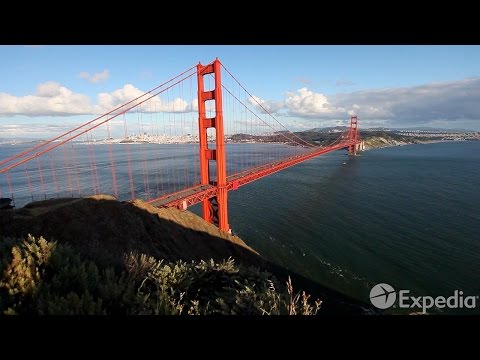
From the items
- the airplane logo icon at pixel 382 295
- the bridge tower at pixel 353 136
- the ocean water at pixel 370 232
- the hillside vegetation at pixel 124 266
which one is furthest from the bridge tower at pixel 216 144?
the bridge tower at pixel 353 136

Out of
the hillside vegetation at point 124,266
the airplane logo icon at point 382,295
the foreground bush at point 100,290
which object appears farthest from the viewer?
the airplane logo icon at point 382,295

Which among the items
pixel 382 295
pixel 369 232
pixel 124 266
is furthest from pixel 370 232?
pixel 124 266

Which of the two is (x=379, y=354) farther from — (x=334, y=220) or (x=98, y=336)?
(x=334, y=220)

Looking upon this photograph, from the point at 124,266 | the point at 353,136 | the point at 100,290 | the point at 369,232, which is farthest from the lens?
the point at 353,136

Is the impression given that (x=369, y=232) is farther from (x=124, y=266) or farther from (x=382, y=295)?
(x=124, y=266)

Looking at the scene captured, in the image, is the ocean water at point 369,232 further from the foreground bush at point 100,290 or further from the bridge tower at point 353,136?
the bridge tower at point 353,136
